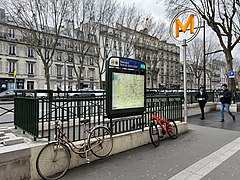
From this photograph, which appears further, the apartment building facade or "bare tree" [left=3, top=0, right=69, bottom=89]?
the apartment building facade

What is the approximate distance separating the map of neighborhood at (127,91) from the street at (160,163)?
1.21 meters

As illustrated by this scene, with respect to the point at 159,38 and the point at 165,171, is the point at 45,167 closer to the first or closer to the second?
the point at 165,171

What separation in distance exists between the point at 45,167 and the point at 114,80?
2324 mm

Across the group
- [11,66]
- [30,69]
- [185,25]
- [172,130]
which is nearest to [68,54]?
[30,69]

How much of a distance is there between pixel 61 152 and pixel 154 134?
2.83 m

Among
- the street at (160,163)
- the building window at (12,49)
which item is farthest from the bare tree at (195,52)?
the street at (160,163)

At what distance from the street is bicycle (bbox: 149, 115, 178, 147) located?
0.65 feet

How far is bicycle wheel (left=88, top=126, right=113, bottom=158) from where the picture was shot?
14.3 ft

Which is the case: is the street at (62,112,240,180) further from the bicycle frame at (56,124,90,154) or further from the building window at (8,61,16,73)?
the building window at (8,61,16,73)

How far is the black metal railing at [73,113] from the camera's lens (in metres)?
4.07

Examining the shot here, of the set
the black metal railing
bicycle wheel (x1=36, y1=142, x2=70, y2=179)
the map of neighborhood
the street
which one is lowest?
the street

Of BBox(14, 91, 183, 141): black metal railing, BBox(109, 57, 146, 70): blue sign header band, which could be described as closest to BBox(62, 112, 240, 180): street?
BBox(14, 91, 183, 141): black metal railing

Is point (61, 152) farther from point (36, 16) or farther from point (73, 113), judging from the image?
point (36, 16)

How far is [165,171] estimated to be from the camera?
3.90 metres
